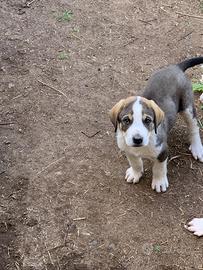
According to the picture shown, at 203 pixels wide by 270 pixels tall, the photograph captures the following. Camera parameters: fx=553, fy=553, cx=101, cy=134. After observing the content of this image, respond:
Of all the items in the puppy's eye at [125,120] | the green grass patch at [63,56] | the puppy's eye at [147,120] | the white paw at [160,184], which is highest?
the puppy's eye at [147,120]

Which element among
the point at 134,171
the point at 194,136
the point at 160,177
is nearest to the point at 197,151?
the point at 194,136

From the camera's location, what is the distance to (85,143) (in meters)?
6.08

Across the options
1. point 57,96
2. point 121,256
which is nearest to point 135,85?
point 57,96

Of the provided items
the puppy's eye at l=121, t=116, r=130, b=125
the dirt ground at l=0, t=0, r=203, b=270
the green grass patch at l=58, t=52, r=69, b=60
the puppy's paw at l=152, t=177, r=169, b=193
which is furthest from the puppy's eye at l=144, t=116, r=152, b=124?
the green grass patch at l=58, t=52, r=69, b=60

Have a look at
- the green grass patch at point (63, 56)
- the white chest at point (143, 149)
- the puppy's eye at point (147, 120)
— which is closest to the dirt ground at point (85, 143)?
the green grass patch at point (63, 56)

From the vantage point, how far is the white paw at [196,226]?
16.8 ft

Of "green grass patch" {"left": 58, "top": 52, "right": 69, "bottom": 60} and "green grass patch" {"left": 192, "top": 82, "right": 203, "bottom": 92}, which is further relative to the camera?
"green grass patch" {"left": 58, "top": 52, "right": 69, "bottom": 60}

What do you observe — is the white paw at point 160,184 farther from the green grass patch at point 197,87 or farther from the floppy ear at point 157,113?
the green grass patch at point 197,87

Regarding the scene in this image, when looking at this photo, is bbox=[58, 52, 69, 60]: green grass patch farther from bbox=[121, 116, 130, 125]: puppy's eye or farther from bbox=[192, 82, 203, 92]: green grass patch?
bbox=[121, 116, 130, 125]: puppy's eye

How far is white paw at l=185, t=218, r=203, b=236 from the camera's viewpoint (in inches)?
202

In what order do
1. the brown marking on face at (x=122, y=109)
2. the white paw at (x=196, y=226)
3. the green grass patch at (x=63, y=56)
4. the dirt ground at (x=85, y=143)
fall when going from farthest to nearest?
the green grass patch at (x=63, y=56) < the white paw at (x=196, y=226) < the dirt ground at (x=85, y=143) < the brown marking on face at (x=122, y=109)

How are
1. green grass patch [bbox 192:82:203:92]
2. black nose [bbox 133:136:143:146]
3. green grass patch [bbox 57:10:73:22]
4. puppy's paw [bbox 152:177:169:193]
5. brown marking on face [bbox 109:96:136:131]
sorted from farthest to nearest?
green grass patch [bbox 57:10:73:22], green grass patch [bbox 192:82:203:92], puppy's paw [bbox 152:177:169:193], brown marking on face [bbox 109:96:136:131], black nose [bbox 133:136:143:146]

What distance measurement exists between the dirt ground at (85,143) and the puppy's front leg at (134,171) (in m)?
0.07

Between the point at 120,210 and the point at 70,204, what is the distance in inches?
19.4
